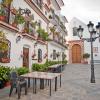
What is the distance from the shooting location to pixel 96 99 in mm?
8484

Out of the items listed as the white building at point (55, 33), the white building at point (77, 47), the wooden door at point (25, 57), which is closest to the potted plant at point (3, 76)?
the wooden door at point (25, 57)

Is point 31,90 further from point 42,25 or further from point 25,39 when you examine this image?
point 42,25

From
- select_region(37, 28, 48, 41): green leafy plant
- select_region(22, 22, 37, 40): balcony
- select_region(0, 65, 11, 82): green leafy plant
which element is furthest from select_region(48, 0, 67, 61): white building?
select_region(0, 65, 11, 82): green leafy plant

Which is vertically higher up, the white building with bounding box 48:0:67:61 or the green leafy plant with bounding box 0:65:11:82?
the white building with bounding box 48:0:67:61

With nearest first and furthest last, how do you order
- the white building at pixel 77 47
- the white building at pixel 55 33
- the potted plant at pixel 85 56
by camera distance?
the white building at pixel 55 33 → the potted plant at pixel 85 56 → the white building at pixel 77 47

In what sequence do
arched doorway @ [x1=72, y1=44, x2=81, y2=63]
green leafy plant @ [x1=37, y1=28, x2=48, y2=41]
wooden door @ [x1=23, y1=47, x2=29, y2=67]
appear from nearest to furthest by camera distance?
wooden door @ [x1=23, y1=47, x2=29, y2=67] < green leafy plant @ [x1=37, y1=28, x2=48, y2=41] < arched doorway @ [x1=72, y1=44, x2=81, y2=63]

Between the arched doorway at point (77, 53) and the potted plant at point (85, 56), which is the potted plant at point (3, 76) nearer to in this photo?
the potted plant at point (85, 56)

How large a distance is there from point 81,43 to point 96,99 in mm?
29536

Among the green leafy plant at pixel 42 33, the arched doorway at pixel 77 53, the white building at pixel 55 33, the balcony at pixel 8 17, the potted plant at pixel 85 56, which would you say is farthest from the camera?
the arched doorway at pixel 77 53

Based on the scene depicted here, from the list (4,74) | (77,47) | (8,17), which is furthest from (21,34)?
(77,47)

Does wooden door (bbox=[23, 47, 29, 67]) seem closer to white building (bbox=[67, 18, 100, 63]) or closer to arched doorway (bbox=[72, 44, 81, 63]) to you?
white building (bbox=[67, 18, 100, 63])

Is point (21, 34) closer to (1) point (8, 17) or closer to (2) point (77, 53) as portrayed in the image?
(1) point (8, 17)

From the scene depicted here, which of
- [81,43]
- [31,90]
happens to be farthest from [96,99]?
[81,43]

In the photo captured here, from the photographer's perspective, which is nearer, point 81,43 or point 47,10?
point 47,10
